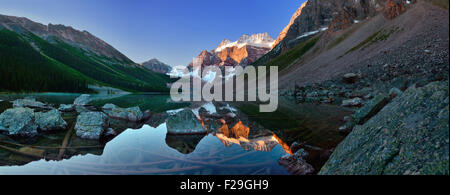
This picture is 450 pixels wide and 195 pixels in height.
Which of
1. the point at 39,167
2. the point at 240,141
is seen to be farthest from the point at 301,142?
the point at 39,167

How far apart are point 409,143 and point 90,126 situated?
15.4m

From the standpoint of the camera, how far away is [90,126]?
1188 cm

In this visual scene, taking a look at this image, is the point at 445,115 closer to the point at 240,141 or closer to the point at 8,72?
the point at 240,141

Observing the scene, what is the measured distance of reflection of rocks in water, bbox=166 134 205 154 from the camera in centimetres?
959

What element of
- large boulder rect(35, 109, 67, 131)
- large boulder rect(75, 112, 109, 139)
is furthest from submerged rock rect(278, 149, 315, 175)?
large boulder rect(35, 109, 67, 131)

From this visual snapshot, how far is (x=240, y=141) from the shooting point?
36.1 ft

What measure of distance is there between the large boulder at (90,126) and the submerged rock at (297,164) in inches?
450

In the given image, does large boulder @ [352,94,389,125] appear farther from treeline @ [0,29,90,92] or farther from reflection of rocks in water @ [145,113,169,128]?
treeline @ [0,29,90,92]

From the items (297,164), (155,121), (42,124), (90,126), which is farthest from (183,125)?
(42,124)

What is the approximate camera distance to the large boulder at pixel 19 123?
1121cm

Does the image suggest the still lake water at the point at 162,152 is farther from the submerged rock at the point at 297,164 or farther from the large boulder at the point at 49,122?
the large boulder at the point at 49,122

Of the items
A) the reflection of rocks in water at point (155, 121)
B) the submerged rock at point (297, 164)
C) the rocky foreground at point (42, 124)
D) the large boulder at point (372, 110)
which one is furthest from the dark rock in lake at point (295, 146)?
the rocky foreground at point (42, 124)
